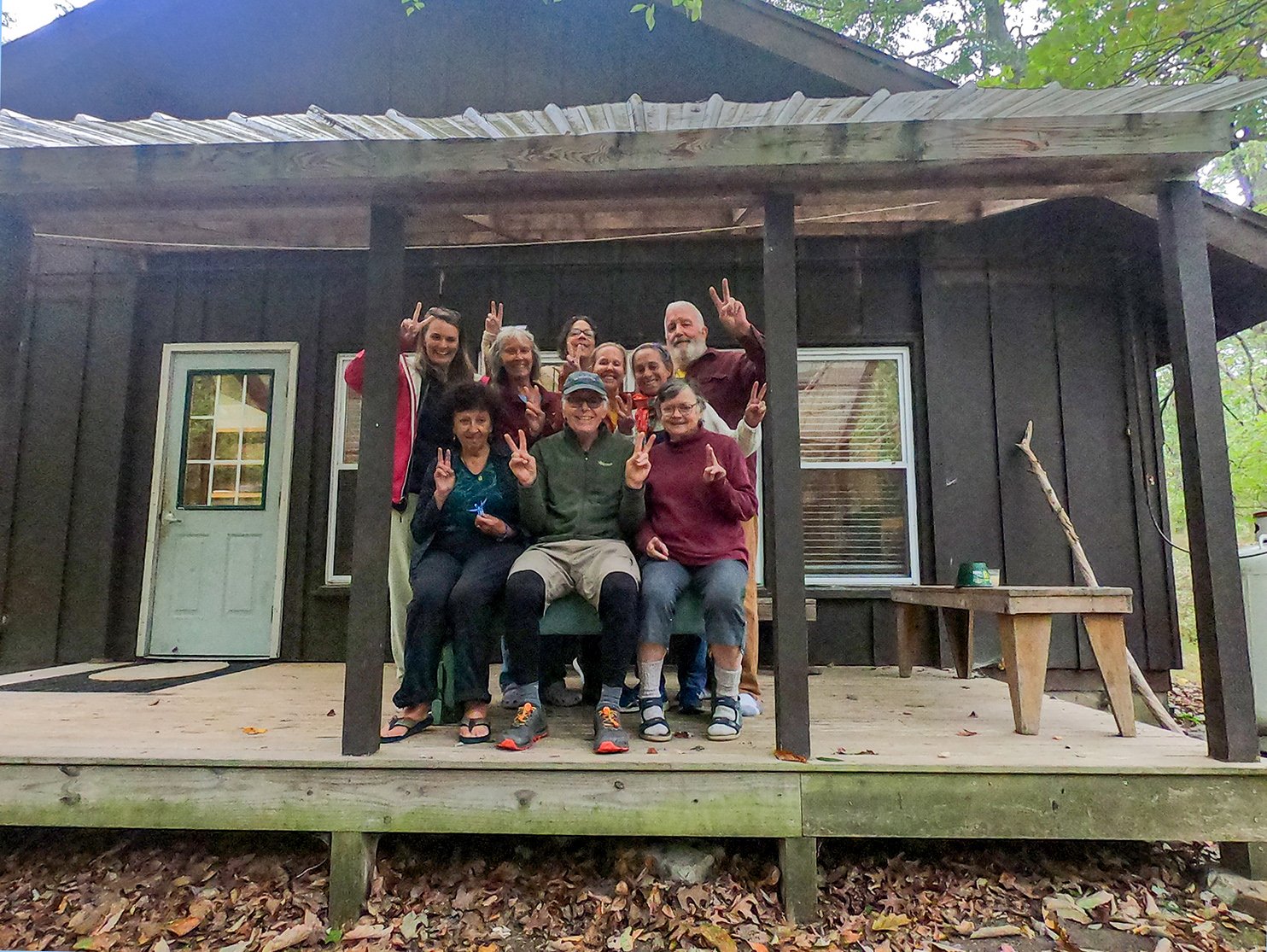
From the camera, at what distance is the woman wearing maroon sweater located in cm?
244

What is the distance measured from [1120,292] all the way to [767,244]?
323cm

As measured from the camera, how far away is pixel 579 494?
2.64 meters

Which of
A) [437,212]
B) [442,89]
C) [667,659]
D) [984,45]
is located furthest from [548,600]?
[984,45]

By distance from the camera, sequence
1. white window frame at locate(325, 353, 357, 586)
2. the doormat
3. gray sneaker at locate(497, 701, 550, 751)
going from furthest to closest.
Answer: white window frame at locate(325, 353, 357, 586) < the doormat < gray sneaker at locate(497, 701, 550, 751)

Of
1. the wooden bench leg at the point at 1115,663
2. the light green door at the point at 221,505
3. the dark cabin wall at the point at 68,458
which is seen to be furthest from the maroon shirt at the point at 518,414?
the dark cabin wall at the point at 68,458

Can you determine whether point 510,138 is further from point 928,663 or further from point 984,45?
point 984,45

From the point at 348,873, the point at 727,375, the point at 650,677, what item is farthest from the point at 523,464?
the point at 348,873

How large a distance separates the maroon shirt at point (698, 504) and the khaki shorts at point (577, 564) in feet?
0.45

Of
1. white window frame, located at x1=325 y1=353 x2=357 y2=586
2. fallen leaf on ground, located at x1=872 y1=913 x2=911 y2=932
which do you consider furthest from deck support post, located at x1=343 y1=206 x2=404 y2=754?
white window frame, located at x1=325 y1=353 x2=357 y2=586

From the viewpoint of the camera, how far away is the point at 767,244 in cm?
240

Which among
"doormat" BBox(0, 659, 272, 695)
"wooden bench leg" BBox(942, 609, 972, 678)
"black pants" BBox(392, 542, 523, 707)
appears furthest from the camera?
"wooden bench leg" BBox(942, 609, 972, 678)

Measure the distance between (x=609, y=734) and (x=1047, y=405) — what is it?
11.6 ft

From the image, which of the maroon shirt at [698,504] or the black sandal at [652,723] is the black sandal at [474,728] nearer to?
the black sandal at [652,723]

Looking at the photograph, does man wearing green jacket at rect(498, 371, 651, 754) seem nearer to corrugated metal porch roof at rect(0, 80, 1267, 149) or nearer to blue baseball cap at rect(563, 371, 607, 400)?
blue baseball cap at rect(563, 371, 607, 400)
